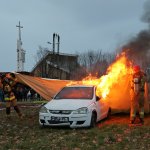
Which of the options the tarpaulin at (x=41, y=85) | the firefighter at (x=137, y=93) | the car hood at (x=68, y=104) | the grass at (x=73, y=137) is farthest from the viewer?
the tarpaulin at (x=41, y=85)

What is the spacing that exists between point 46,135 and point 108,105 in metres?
4.32

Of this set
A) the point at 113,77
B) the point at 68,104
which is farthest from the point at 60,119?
the point at 113,77

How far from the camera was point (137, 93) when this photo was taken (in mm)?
14945

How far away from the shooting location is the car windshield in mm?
15422

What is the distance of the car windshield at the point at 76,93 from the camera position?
15422 mm

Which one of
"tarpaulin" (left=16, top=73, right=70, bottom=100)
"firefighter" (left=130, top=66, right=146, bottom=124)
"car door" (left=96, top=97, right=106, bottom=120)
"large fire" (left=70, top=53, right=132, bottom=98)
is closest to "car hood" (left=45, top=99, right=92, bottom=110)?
"car door" (left=96, top=97, right=106, bottom=120)

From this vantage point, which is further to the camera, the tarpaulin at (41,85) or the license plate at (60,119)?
the tarpaulin at (41,85)

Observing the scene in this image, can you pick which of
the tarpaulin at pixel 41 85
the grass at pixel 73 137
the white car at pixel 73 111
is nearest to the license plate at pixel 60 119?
the white car at pixel 73 111

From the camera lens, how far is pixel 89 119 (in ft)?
46.1

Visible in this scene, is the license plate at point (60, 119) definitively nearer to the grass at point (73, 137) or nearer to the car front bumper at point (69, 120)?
the car front bumper at point (69, 120)

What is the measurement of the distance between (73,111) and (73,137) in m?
1.85

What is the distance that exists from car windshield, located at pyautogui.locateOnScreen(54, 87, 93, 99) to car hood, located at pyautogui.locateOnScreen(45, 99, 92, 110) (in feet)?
1.81

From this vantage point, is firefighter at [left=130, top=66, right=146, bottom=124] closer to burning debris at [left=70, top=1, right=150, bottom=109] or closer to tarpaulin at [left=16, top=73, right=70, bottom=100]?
burning debris at [left=70, top=1, right=150, bottom=109]

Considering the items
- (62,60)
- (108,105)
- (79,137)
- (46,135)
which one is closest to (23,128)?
(46,135)
